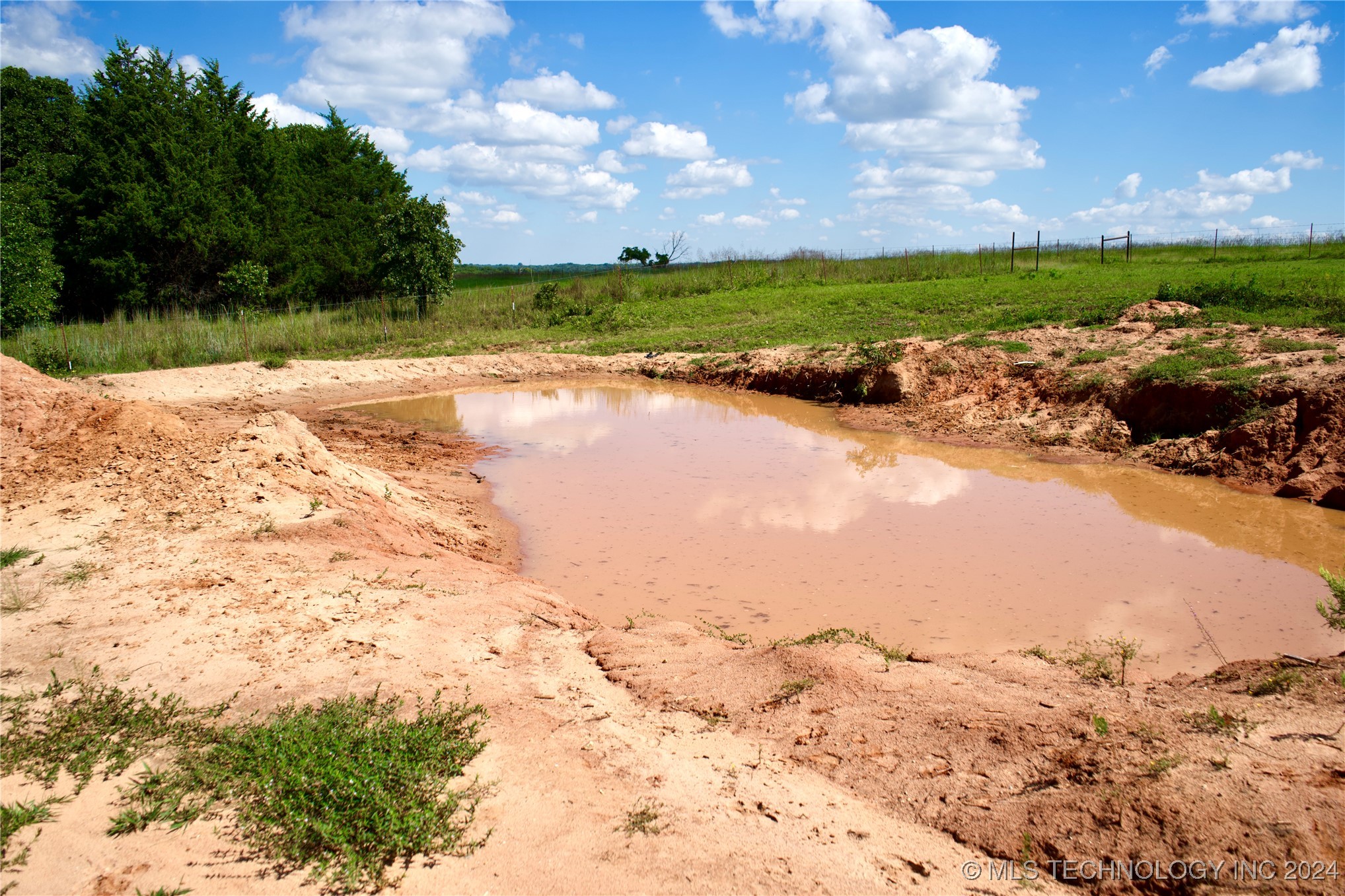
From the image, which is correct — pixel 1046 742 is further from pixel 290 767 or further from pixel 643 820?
pixel 290 767

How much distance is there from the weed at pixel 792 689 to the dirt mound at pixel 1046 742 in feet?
0.04

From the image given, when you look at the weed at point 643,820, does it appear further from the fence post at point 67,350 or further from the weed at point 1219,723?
the fence post at point 67,350

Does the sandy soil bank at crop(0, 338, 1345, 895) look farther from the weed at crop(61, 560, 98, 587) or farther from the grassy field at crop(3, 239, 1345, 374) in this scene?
the grassy field at crop(3, 239, 1345, 374)

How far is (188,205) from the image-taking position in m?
26.7

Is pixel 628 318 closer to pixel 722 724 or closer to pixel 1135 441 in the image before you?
pixel 1135 441

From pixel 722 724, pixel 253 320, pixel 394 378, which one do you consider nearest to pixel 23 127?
pixel 253 320

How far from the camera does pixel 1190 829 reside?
2920 mm

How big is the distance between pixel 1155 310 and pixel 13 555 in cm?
1753

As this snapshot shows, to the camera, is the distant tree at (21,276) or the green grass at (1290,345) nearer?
the green grass at (1290,345)

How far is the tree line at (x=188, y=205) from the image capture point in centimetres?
2566

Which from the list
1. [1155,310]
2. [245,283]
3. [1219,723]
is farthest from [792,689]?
[245,283]

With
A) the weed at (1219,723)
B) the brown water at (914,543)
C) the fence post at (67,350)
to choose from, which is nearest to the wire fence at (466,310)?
the fence post at (67,350)

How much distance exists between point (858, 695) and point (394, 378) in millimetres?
16788

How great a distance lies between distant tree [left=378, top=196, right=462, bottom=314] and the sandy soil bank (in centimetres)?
1746
